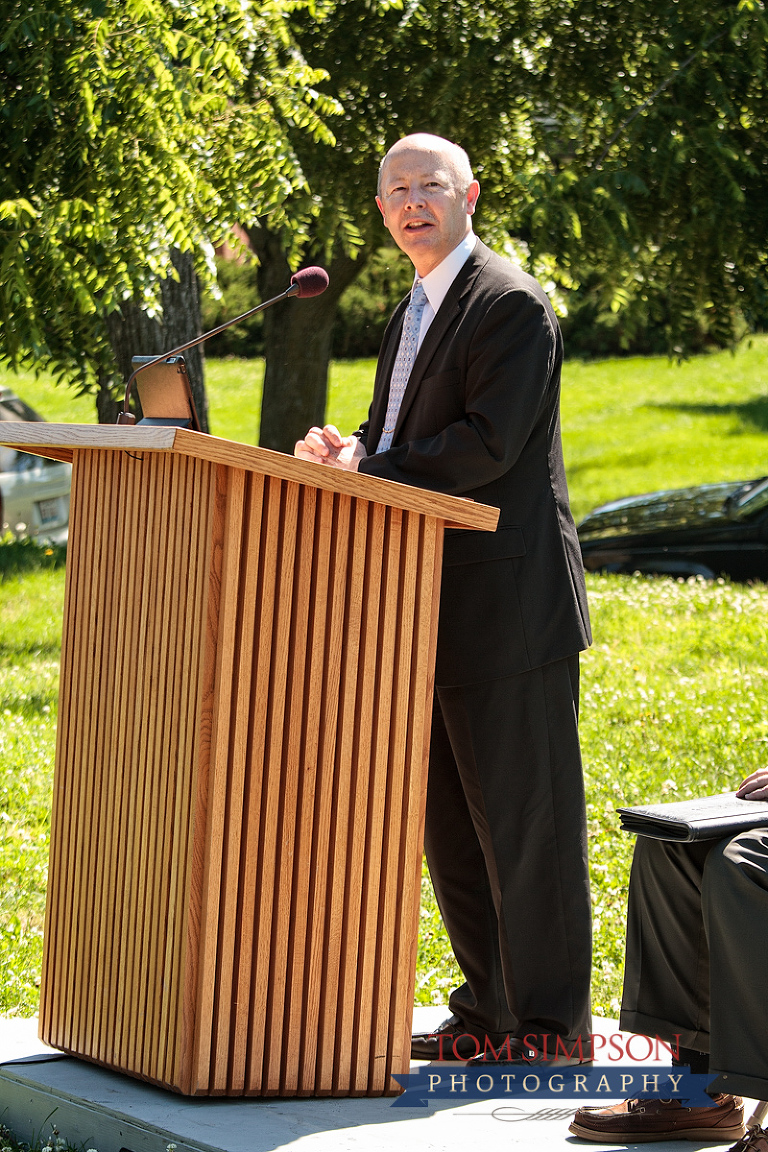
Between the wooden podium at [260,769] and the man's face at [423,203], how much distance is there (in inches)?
28.5

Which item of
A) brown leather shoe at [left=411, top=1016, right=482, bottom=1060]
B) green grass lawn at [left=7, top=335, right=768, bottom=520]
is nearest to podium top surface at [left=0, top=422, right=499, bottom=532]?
brown leather shoe at [left=411, top=1016, right=482, bottom=1060]

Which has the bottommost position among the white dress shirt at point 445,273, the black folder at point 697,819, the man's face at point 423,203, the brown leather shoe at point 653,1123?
the brown leather shoe at point 653,1123

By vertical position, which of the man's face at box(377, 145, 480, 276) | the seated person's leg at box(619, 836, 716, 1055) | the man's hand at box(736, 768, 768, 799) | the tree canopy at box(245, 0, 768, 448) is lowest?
the seated person's leg at box(619, 836, 716, 1055)

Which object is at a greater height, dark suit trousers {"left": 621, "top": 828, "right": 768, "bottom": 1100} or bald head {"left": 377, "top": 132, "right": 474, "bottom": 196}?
bald head {"left": 377, "top": 132, "right": 474, "bottom": 196}

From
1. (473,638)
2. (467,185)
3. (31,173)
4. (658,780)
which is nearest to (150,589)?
(473,638)

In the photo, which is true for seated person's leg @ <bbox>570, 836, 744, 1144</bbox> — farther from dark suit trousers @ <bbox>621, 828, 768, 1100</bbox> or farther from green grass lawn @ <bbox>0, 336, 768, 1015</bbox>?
green grass lawn @ <bbox>0, 336, 768, 1015</bbox>

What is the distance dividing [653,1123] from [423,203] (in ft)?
6.56

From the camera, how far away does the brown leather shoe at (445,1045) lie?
10.1ft

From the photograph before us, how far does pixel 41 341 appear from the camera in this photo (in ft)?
20.9

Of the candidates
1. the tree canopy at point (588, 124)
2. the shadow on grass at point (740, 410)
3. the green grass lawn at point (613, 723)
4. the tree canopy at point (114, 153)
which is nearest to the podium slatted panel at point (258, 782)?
the green grass lawn at point (613, 723)

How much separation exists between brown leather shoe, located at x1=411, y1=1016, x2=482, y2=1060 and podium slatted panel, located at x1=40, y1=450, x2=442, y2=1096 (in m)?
0.45

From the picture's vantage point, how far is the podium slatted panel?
2.47m

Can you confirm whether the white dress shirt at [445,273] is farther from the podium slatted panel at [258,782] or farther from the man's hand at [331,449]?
the podium slatted panel at [258,782]

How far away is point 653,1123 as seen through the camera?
101 inches
